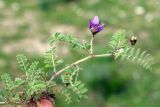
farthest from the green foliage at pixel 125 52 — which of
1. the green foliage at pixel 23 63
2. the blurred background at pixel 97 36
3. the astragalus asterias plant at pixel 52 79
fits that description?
the blurred background at pixel 97 36

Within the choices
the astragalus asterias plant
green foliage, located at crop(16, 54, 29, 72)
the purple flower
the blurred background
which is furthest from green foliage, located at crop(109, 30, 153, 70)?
the blurred background

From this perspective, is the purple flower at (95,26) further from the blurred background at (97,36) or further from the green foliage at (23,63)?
the blurred background at (97,36)

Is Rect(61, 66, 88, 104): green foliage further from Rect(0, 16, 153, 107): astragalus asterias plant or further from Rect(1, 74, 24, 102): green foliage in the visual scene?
Rect(1, 74, 24, 102): green foliage

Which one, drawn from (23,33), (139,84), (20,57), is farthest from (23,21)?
(20,57)

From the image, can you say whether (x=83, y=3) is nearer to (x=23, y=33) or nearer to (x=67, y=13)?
(x=67, y=13)

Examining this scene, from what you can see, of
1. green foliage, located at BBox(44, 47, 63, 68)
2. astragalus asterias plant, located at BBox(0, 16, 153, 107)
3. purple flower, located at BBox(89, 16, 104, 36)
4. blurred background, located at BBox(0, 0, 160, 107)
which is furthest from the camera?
blurred background, located at BBox(0, 0, 160, 107)

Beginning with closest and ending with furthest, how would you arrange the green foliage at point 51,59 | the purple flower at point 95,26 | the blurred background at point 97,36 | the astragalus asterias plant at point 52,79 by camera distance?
the astragalus asterias plant at point 52,79, the green foliage at point 51,59, the purple flower at point 95,26, the blurred background at point 97,36

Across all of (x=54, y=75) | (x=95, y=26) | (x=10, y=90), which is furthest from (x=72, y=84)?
(x=95, y=26)

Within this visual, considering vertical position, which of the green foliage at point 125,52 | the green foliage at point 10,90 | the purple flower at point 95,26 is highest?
the purple flower at point 95,26
